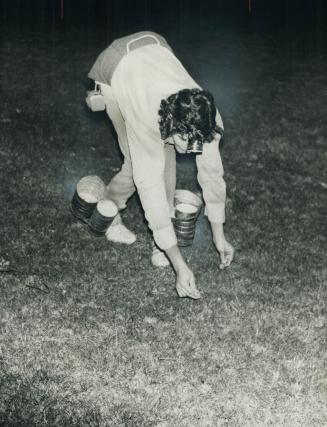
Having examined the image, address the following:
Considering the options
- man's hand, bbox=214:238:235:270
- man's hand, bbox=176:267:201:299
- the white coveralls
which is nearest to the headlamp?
the white coveralls

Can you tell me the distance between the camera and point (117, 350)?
14.6ft

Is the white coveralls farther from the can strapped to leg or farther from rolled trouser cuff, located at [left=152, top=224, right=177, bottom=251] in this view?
the can strapped to leg

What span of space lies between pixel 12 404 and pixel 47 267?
62.4 inches

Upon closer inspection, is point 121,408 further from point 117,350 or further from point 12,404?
point 12,404

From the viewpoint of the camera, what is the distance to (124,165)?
5.12 meters

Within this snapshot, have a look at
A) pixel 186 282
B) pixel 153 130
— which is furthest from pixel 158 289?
pixel 153 130

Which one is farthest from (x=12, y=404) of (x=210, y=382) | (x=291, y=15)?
(x=291, y=15)

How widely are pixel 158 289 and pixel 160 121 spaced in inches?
76.6

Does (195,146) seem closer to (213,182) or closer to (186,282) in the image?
(213,182)

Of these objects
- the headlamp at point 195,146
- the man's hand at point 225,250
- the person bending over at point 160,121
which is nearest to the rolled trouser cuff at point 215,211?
the person bending over at point 160,121

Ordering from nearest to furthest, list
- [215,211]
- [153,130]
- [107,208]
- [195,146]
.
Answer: [195,146] → [153,130] → [215,211] → [107,208]

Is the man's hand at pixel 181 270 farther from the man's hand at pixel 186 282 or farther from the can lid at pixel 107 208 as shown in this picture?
the can lid at pixel 107 208

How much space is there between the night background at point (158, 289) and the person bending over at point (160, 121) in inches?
29.7

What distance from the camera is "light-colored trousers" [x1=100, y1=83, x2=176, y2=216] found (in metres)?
4.74
